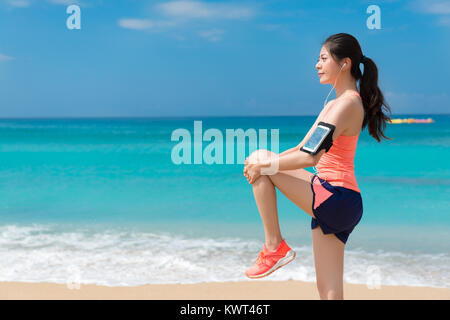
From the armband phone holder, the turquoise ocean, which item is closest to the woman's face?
the armband phone holder

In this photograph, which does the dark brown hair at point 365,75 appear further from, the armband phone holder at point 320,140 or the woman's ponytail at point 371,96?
the armband phone holder at point 320,140

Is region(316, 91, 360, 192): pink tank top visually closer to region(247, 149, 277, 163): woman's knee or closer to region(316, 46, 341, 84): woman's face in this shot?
region(316, 46, 341, 84): woman's face

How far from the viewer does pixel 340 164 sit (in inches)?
92.1

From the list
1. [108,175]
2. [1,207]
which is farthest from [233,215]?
[108,175]

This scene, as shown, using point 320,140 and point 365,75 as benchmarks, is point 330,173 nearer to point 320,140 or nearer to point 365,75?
point 320,140

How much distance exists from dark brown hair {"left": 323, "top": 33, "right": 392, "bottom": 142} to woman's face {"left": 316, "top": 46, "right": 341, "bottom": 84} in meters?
0.02

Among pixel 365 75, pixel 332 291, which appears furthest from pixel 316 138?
pixel 332 291

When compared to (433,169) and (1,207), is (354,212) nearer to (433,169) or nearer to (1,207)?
(1,207)

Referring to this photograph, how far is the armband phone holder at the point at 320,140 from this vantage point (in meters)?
2.17

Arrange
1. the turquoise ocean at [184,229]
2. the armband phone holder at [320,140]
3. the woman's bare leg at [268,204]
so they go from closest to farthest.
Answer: the armband phone holder at [320,140], the woman's bare leg at [268,204], the turquoise ocean at [184,229]

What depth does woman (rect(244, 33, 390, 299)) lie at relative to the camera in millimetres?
2250

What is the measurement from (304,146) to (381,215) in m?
6.36

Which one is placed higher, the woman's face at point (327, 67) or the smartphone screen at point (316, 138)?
the woman's face at point (327, 67)

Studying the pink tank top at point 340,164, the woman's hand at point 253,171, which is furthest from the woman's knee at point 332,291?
the woman's hand at point 253,171
